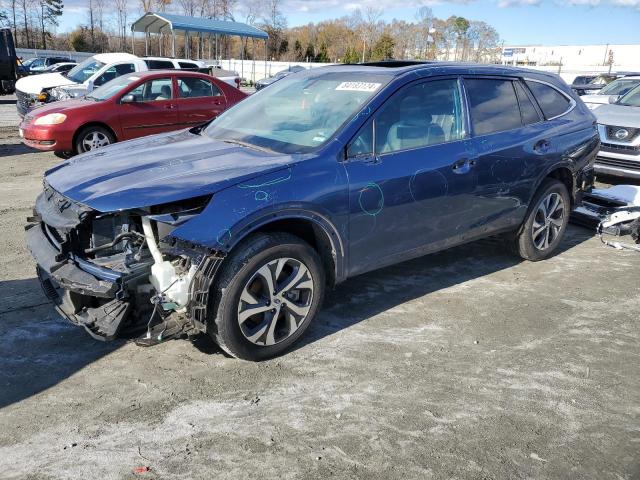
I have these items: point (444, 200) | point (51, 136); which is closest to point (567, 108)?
point (444, 200)

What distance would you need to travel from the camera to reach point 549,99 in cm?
543

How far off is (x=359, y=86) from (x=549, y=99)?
7.51 feet

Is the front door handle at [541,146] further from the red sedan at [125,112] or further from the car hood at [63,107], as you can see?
the car hood at [63,107]

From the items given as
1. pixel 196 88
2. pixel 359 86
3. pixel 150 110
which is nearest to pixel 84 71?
pixel 196 88

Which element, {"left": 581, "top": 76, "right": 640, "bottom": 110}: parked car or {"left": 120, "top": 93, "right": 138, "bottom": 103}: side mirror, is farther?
{"left": 581, "top": 76, "right": 640, "bottom": 110}: parked car

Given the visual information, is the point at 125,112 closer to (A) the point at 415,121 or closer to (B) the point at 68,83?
(B) the point at 68,83

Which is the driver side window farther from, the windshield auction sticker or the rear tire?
the rear tire

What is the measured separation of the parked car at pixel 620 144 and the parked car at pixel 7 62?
2043 cm

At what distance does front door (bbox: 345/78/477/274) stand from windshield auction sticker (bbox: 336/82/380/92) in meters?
0.16

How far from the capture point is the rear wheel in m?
9.46

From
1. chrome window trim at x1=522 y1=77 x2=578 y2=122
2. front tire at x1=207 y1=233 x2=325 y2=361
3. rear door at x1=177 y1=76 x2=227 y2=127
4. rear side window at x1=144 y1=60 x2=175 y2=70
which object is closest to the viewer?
front tire at x1=207 y1=233 x2=325 y2=361

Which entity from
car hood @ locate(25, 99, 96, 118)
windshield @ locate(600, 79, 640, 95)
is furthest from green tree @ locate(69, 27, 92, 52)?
windshield @ locate(600, 79, 640, 95)

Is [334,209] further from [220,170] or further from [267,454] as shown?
[267,454]

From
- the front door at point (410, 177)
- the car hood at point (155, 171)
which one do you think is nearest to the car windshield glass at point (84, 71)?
the car hood at point (155, 171)
